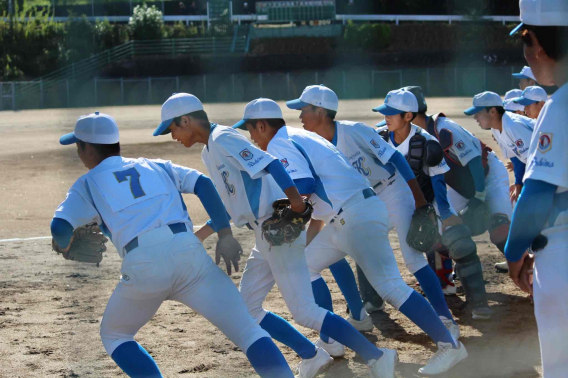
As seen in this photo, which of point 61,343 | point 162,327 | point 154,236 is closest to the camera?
point 154,236

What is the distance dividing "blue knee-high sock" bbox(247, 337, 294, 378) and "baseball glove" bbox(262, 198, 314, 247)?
1.43 ft

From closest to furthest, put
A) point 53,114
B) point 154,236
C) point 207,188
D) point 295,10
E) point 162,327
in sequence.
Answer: point 154,236
point 207,188
point 162,327
point 53,114
point 295,10

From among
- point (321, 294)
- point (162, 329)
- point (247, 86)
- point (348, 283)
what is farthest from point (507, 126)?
point (247, 86)

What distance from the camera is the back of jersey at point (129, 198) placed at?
2.44m

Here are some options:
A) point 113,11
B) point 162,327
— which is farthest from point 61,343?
point 113,11

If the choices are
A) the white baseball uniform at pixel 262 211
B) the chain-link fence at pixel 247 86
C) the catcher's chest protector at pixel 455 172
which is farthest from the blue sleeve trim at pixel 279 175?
the chain-link fence at pixel 247 86

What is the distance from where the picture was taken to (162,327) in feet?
12.7

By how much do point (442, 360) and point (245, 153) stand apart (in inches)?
55.6

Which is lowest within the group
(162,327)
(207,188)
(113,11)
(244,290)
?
(162,327)

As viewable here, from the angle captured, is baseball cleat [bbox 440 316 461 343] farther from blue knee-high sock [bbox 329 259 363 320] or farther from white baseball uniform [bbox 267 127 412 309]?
white baseball uniform [bbox 267 127 412 309]

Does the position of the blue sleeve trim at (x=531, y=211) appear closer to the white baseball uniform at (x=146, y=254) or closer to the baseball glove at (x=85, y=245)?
the white baseball uniform at (x=146, y=254)

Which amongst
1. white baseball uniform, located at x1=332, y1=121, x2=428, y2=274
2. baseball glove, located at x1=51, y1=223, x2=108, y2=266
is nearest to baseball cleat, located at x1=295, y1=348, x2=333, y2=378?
white baseball uniform, located at x1=332, y1=121, x2=428, y2=274

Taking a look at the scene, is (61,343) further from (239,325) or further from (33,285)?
(239,325)

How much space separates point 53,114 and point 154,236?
60.1 ft
